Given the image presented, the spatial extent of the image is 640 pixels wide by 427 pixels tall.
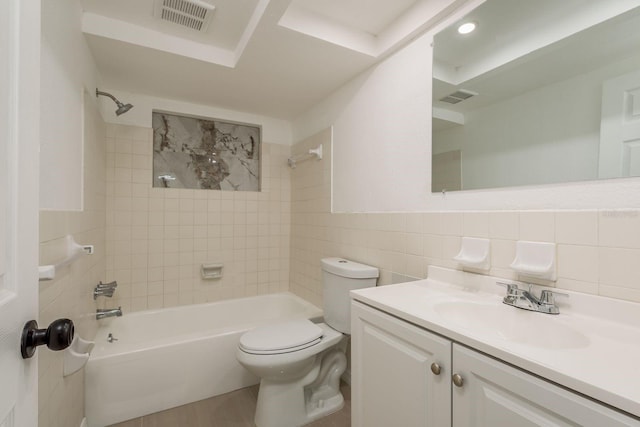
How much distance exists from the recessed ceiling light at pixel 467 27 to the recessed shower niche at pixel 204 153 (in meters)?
1.99

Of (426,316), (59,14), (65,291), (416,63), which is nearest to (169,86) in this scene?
(59,14)

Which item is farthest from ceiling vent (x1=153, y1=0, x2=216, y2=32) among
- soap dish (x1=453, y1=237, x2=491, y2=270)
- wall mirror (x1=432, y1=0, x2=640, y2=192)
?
soap dish (x1=453, y1=237, x2=491, y2=270)

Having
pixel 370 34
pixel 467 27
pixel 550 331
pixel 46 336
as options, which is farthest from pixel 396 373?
pixel 370 34

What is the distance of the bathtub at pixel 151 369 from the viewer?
5.24 ft

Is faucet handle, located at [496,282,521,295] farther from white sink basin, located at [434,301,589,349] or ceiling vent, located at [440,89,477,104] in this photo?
ceiling vent, located at [440,89,477,104]

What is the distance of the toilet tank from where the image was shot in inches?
67.0

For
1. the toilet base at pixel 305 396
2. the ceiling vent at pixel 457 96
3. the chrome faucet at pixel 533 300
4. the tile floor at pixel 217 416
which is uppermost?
the ceiling vent at pixel 457 96

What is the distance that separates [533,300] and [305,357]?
1100mm

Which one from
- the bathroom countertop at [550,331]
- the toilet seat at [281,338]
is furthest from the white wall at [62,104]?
the bathroom countertop at [550,331]

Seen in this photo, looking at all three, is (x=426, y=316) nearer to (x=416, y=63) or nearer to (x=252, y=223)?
(x=416, y=63)

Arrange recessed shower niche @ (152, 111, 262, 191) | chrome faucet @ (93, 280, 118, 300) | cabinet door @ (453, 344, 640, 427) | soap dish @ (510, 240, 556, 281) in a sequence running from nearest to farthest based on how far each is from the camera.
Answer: cabinet door @ (453, 344, 640, 427) → soap dish @ (510, 240, 556, 281) → chrome faucet @ (93, 280, 118, 300) → recessed shower niche @ (152, 111, 262, 191)

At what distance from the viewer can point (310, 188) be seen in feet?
8.41

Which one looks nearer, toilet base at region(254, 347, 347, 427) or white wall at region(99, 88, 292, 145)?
toilet base at region(254, 347, 347, 427)

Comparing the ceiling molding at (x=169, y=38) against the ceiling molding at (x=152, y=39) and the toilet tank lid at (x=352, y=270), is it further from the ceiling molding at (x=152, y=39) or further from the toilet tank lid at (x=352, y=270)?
the toilet tank lid at (x=352, y=270)
